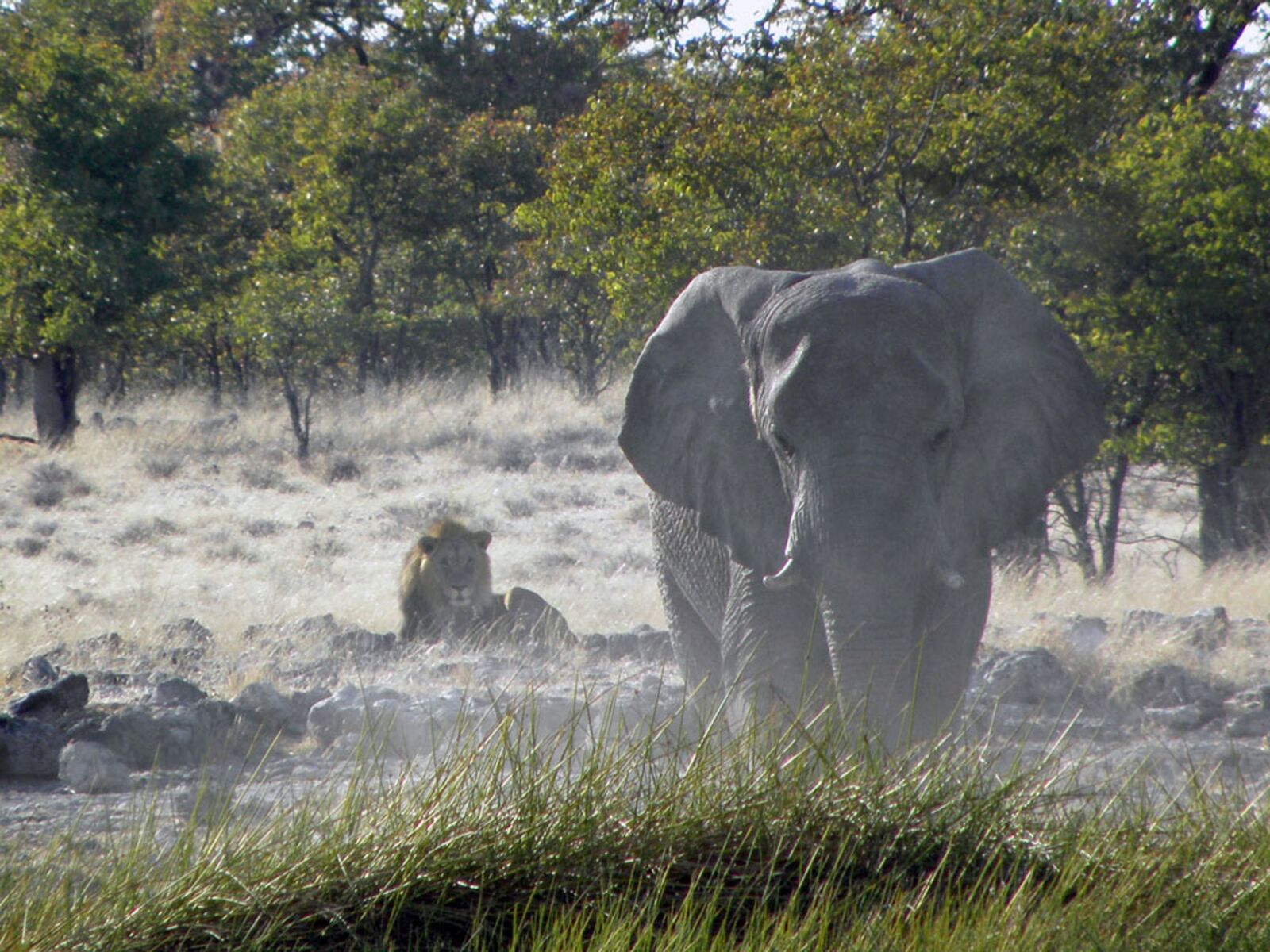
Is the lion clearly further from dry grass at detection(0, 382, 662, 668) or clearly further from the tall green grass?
the tall green grass

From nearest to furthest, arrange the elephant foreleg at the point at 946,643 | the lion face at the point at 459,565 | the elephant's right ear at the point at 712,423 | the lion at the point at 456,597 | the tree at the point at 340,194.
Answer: the elephant foreleg at the point at 946,643 < the elephant's right ear at the point at 712,423 < the lion at the point at 456,597 < the lion face at the point at 459,565 < the tree at the point at 340,194

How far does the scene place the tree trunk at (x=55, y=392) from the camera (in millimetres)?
20750

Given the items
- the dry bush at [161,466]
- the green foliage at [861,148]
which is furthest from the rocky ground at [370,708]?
the dry bush at [161,466]

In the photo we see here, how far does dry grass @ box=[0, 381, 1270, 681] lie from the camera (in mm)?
10273

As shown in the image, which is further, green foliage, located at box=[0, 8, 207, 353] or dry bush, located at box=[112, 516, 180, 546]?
green foliage, located at box=[0, 8, 207, 353]

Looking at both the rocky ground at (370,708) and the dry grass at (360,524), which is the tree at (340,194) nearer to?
→ the dry grass at (360,524)

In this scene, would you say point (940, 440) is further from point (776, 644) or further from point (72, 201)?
point (72, 201)

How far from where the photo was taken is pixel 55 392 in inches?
826

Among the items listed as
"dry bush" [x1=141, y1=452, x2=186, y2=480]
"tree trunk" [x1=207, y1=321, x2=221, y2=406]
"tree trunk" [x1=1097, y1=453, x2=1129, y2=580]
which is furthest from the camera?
"tree trunk" [x1=207, y1=321, x2=221, y2=406]

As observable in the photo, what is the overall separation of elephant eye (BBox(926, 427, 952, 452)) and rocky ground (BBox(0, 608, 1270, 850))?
896 millimetres

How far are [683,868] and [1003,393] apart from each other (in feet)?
8.69

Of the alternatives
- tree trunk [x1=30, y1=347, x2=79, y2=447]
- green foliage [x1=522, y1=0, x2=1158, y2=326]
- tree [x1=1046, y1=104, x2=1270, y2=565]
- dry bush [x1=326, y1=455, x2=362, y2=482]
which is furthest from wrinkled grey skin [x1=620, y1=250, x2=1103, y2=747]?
tree trunk [x1=30, y1=347, x2=79, y2=447]

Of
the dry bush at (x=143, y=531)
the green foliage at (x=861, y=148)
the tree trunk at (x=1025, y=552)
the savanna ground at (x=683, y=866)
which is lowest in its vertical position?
the dry bush at (x=143, y=531)

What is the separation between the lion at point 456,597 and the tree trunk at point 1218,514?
5.34 metres
